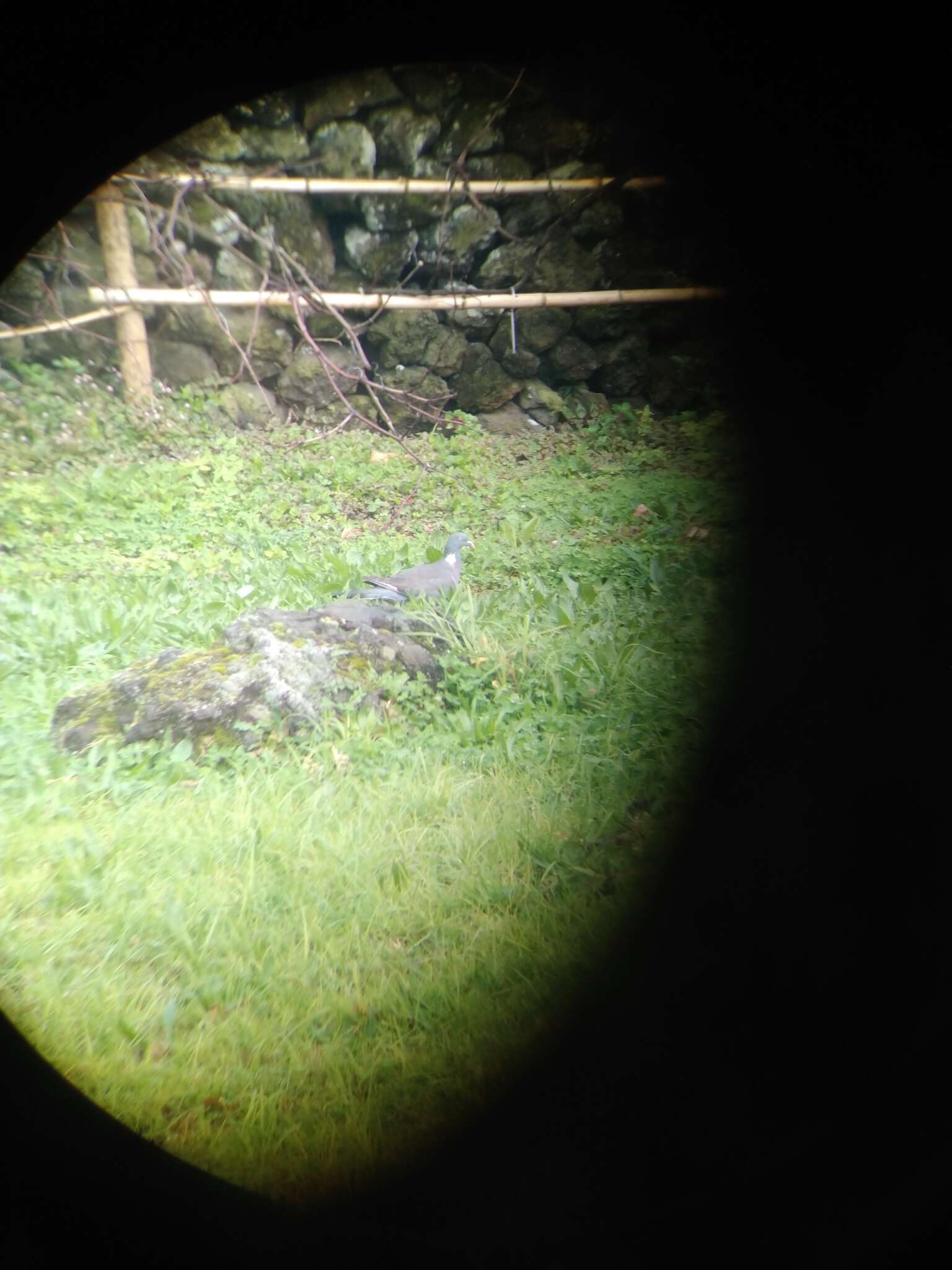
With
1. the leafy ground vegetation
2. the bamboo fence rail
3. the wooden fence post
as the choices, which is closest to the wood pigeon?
the leafy ground vegetation

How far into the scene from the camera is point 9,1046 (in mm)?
1257

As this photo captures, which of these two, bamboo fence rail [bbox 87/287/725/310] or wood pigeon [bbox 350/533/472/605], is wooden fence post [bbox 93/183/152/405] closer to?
bamboo fence rail [bbox 87/287/725/310]

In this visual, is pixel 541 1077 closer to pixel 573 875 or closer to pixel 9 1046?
pixel 573 875

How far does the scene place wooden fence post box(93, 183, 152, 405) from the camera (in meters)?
1.92

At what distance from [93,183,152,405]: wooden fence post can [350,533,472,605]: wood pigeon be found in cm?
79

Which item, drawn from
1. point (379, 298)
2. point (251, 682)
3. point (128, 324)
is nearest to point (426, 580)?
point (251, 682)

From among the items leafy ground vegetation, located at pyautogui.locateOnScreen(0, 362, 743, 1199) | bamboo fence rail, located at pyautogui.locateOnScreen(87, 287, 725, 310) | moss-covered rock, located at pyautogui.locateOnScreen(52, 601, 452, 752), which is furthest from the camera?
bamboo fence rail, located at pyautogui.locateOnScreen(87, 287, 725, 310)

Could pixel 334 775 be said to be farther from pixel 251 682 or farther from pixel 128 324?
pixel 128 324

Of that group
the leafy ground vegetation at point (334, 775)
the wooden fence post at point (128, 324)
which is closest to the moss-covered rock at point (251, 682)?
the leafy ground vegetation at point (334, 775)

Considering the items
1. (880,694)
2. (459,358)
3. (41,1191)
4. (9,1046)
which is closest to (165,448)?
(459,358)

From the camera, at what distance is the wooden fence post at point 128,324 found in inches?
75.7

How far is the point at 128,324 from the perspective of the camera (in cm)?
207

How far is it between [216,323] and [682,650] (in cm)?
147

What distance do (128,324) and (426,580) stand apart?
1.09 meters
